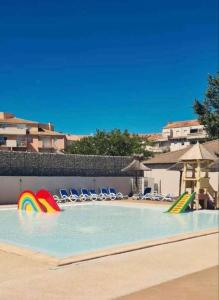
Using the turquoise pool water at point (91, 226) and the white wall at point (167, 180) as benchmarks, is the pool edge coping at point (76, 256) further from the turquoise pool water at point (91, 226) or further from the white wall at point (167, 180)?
the white wall at point (167, 180)

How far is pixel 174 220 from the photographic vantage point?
18.7 meters

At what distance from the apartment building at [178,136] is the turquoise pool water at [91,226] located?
208ft

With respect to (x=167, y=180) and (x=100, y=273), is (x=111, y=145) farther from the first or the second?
(x=100, y=273)

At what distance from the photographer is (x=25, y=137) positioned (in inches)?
2960

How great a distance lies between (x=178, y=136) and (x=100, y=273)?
Answer: 86754 millimetres

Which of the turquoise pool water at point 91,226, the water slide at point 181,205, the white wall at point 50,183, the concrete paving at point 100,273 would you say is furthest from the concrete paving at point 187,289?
the white wall at point 50,183

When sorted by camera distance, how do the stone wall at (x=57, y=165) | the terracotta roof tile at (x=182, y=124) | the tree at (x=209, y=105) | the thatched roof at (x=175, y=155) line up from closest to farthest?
the stone wall at (x=57, y=165), the thatched roof at (x=175, y=155), the tree at (x=209, y=105), the terracotta roof tile at (x=182, y=124)

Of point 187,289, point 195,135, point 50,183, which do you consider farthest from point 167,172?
point 195,135

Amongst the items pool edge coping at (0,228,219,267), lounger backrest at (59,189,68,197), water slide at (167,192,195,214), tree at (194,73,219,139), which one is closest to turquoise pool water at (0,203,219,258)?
water slide at (167,192,195,214)

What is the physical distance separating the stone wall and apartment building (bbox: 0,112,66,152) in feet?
139

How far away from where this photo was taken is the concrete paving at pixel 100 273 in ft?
21.6

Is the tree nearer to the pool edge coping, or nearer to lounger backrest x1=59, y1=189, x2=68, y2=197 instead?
lounger backrest x1=59, y1=189, x2=68, y2=197

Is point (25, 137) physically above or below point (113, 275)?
above

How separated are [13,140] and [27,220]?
55969mm
